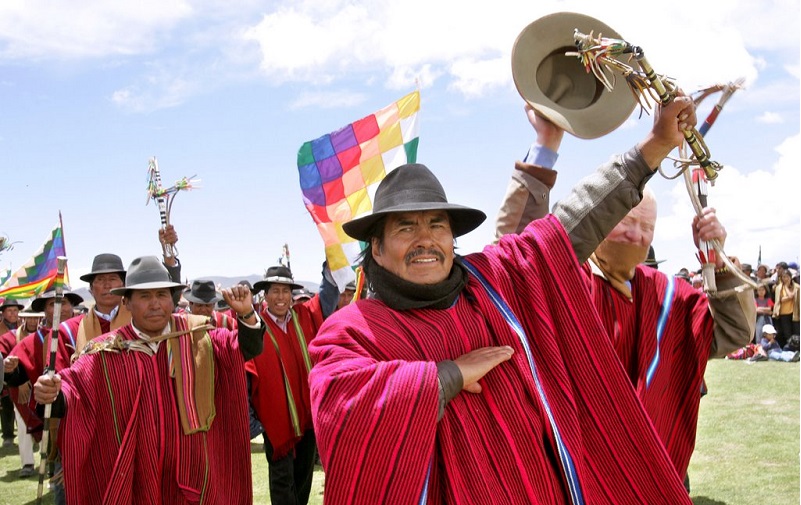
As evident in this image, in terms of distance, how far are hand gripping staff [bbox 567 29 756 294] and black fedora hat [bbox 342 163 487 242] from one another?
28.1 inches

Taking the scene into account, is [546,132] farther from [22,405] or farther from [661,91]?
[22,405]

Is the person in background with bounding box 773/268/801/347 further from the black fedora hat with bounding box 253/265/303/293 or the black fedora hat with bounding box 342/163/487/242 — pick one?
the black fedora hat with bounding box 342/163/487/242

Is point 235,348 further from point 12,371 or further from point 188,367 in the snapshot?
point 12,371

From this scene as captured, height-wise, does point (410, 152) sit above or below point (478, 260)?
above

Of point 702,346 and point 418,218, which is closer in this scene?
point 418,218

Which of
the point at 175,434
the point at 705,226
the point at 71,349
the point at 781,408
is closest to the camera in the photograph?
the point at 705,226

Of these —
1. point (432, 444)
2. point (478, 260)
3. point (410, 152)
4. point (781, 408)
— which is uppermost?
point (410, 152)

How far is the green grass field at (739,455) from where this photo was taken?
290 inches

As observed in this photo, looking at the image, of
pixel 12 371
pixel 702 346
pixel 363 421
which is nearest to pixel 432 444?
pixel 363 421

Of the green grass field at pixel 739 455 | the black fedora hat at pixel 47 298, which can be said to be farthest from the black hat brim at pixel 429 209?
the black fedora hat at pixel 47 298

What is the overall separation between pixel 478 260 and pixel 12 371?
5.67 m

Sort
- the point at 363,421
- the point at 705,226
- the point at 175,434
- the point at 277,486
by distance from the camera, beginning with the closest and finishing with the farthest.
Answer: the point at 363,421 → the point at 705,226 → the point at 175,434 → the point at 277,486

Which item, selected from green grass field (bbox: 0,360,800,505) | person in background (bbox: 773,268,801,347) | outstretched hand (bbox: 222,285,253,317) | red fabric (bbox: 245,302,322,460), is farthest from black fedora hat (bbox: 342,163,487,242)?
person in background (bbox: 773,268,801,347)

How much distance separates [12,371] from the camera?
7.36 meters
